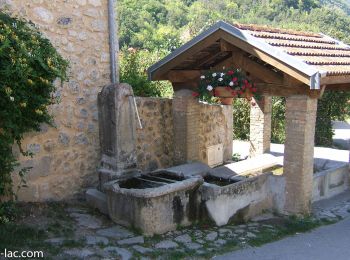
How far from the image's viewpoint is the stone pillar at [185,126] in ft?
26.1

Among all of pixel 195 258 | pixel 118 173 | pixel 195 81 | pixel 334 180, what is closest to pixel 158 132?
pixel 195 81

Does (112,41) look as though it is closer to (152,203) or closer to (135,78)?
(135,78)

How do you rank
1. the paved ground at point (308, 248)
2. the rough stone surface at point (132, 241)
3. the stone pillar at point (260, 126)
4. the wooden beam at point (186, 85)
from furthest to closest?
the stone pillar at point (260, 126), the wooden beam at point (186, 85), the paved ground at point (308, 248), the rough stone surface at point (132, 241)

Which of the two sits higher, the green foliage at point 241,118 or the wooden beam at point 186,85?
the wooden beam at point 186,85

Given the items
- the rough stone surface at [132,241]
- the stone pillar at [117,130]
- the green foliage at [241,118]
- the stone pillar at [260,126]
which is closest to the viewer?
the rough stone surface at [132,241]

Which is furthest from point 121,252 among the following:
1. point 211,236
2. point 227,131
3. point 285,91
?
point 227,131

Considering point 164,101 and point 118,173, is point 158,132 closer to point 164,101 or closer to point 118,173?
point 164,101

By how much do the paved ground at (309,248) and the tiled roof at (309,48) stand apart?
252 cm

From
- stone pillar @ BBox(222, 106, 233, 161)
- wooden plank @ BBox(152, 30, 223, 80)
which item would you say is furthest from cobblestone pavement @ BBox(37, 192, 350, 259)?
stone pillar @ BBox(222, 106, 233, 161)

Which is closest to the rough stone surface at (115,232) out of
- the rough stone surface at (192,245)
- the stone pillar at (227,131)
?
the rough stone surface at (192,245)

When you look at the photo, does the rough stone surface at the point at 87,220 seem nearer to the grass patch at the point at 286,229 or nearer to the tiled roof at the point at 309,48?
the grass patch at the point at 286,229

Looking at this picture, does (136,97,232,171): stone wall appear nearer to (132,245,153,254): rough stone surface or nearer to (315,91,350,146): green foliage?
(132,245,153,254): rough stone surface

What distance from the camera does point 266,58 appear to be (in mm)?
6348

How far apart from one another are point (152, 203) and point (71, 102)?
88.0 inches
